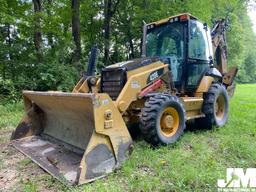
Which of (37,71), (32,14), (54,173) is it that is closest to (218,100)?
(54,173)

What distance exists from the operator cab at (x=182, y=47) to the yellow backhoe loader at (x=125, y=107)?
0.05 ft

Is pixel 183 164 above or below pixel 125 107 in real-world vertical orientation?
below

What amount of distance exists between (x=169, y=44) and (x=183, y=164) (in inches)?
108

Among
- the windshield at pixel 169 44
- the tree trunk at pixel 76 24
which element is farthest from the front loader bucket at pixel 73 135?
the tree trunk at pixel 76 24

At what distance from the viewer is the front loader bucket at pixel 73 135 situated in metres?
3.43

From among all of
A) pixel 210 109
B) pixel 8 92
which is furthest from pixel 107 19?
pixel 210 109

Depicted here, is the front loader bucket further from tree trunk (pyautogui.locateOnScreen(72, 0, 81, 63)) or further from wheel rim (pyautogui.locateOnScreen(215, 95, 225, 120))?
tree trunk (pyautogui.locateOnScreen(72, 0, 81, 63))

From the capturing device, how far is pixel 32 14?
31.5 ft

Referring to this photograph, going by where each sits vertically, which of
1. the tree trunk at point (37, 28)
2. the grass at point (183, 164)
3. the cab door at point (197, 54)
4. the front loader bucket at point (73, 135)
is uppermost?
the tree trunk at point (37, 28)

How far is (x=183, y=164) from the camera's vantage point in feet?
12.4

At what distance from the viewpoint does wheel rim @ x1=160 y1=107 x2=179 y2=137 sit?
14.8 ft

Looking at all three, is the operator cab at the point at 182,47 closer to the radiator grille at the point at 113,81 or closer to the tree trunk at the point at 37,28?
Answer: the radiator grille at the point at 113,81

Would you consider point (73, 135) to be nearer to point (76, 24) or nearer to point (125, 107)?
point (125, 107)

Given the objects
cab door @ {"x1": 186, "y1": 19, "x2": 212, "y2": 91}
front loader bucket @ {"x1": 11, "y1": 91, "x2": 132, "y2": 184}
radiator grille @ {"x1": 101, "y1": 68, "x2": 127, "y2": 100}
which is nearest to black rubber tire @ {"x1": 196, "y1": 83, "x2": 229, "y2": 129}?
cab door @ {"x1": 186, "y1": 19, "x2": 212, "y2": 91}
